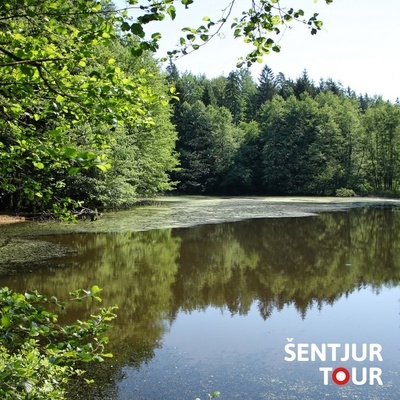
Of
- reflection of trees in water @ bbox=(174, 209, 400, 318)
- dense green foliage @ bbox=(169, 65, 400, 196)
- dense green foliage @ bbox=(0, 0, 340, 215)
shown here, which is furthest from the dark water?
dense green foliage @ bbox=(169, 65, 400, 196)

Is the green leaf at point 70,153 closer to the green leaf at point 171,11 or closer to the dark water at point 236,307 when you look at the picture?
the green leaf at point 171,11

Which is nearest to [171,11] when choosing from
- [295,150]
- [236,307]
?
[236,307]

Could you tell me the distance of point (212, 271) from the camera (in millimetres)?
13000

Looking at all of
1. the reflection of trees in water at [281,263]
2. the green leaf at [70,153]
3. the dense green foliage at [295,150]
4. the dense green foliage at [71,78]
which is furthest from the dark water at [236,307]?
the dense green foliage at [295,150]

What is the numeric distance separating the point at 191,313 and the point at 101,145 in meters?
5.92

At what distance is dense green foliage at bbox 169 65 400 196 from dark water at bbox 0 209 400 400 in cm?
3512

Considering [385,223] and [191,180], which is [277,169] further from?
[385,223]

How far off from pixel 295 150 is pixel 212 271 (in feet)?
145

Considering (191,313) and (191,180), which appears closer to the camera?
(191,313)

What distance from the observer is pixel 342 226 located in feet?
76.0

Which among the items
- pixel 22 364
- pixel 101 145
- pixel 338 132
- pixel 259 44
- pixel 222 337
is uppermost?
pixel 338 132

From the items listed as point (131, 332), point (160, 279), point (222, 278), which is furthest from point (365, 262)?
point (131, 332)

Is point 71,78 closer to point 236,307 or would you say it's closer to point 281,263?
point 236,307

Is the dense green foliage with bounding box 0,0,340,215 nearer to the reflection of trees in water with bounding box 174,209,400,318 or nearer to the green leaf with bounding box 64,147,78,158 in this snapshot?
the green leaf with bounding box 64,147,78,158
